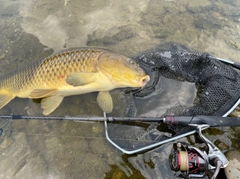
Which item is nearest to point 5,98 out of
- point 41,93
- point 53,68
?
point 41,93

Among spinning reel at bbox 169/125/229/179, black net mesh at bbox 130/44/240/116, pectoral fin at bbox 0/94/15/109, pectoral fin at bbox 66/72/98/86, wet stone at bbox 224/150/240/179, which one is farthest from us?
pectoral fin at bbox 0/94/15/109

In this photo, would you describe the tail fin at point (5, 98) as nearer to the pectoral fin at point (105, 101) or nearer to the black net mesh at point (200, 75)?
the pectoral fin at point (105, 101)

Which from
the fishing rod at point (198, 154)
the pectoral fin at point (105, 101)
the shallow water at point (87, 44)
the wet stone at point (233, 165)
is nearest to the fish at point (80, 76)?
the pectoral fin at point (105, 101)

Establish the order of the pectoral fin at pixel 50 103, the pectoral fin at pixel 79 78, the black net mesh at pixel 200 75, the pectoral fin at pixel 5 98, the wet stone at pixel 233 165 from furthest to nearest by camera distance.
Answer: the pectoral fin at pixel 5 98 → the pectoral fin at pixel 50 103 → the pectoral fin at pixel 79 78 → the black net mesh at pixel 200 75 → the wet stone at pixel 233 165

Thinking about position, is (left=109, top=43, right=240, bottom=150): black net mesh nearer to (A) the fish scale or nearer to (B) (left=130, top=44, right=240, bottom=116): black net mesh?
(B) (left=130, top=44, right=240, bottom=116): black net mesh

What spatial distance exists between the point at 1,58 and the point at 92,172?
2.24 m

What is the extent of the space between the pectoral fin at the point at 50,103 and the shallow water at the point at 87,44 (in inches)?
5.3

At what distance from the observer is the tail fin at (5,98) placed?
2.78 metres

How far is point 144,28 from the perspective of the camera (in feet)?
11.6

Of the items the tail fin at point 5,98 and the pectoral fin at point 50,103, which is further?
the tail fin at point 5,98

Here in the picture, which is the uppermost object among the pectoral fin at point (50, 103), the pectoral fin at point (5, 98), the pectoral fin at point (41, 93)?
the pectoral fin at point (41, 93)

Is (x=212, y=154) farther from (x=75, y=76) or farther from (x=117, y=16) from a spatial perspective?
(x=117, y=16)

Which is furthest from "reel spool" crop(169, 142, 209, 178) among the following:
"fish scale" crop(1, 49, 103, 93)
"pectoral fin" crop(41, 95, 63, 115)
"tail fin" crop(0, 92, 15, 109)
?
"tail fin" crop(0, 92, 15, 109)

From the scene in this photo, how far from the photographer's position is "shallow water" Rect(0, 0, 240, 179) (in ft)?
7.53
